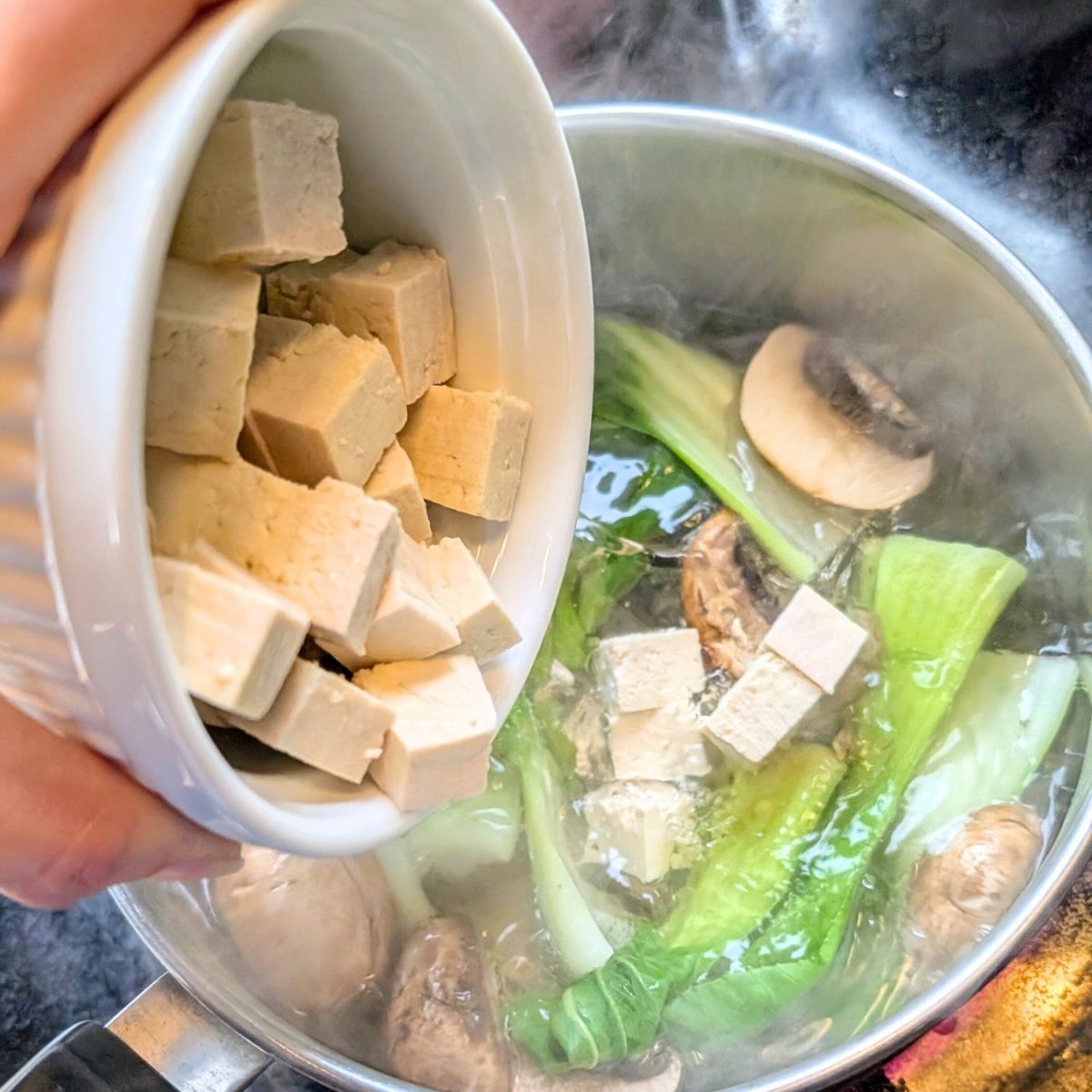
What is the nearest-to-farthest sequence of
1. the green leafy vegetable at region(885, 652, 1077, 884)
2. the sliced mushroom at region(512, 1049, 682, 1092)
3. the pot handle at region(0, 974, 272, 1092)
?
the pot handle at region(0, 974, 272, 1092) → the sliced mushroom at region(512, 1049, 682, 1092) → the green leafy vegetable at region(885, 652, 1077, 884)

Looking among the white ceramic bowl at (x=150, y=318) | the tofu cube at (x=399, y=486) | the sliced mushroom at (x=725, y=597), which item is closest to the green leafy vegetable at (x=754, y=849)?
the sliced mushroom at (x=725, y=597)

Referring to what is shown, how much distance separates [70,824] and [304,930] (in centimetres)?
33

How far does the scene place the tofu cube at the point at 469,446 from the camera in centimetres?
68

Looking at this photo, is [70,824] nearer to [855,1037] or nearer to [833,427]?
[855,1037]

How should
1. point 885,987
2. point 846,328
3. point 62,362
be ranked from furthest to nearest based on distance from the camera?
1. point 846,328
2. point 885,987
3. point 62,362

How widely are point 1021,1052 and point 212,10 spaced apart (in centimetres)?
97

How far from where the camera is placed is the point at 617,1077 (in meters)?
0.80

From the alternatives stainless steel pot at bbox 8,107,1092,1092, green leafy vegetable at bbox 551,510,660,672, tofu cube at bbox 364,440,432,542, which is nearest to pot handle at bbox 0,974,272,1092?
stainless steel pot at bbox 8,107,1092,1092

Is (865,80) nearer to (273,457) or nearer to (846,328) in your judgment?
(846,328)

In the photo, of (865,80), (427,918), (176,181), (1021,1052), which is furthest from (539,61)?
(1021,1052)

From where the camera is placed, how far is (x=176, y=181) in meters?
0.41

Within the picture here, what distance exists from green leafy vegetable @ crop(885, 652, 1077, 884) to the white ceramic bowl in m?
0.46

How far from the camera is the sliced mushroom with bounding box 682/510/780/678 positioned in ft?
3.31

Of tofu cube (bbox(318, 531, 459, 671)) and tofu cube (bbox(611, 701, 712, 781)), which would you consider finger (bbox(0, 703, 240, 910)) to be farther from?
tofu cube (bbox(611, 701, 712, 781))
